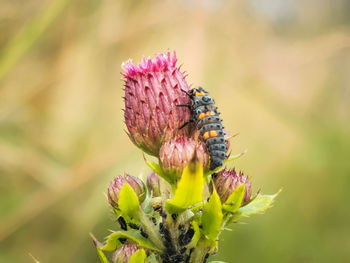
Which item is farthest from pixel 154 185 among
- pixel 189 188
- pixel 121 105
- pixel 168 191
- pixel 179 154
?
pixel 121 105

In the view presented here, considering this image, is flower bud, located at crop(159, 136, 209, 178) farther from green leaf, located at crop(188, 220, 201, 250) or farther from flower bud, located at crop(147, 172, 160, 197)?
flower bud, located at crop(147, 172, 160, 197)

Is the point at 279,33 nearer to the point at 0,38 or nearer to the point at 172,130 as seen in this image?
the point at 0,38

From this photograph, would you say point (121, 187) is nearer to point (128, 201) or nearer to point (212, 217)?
point (128, 201)

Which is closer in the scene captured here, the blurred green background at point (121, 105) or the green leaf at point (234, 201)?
the green leaf at point (234, 201)

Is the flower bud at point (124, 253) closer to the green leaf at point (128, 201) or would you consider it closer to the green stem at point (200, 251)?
the green leaf at point (128, 201)

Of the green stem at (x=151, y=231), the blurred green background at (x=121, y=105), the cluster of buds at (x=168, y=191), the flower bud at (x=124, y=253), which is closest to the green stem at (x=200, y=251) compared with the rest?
the cluster of buds at (x=168, y=191)
